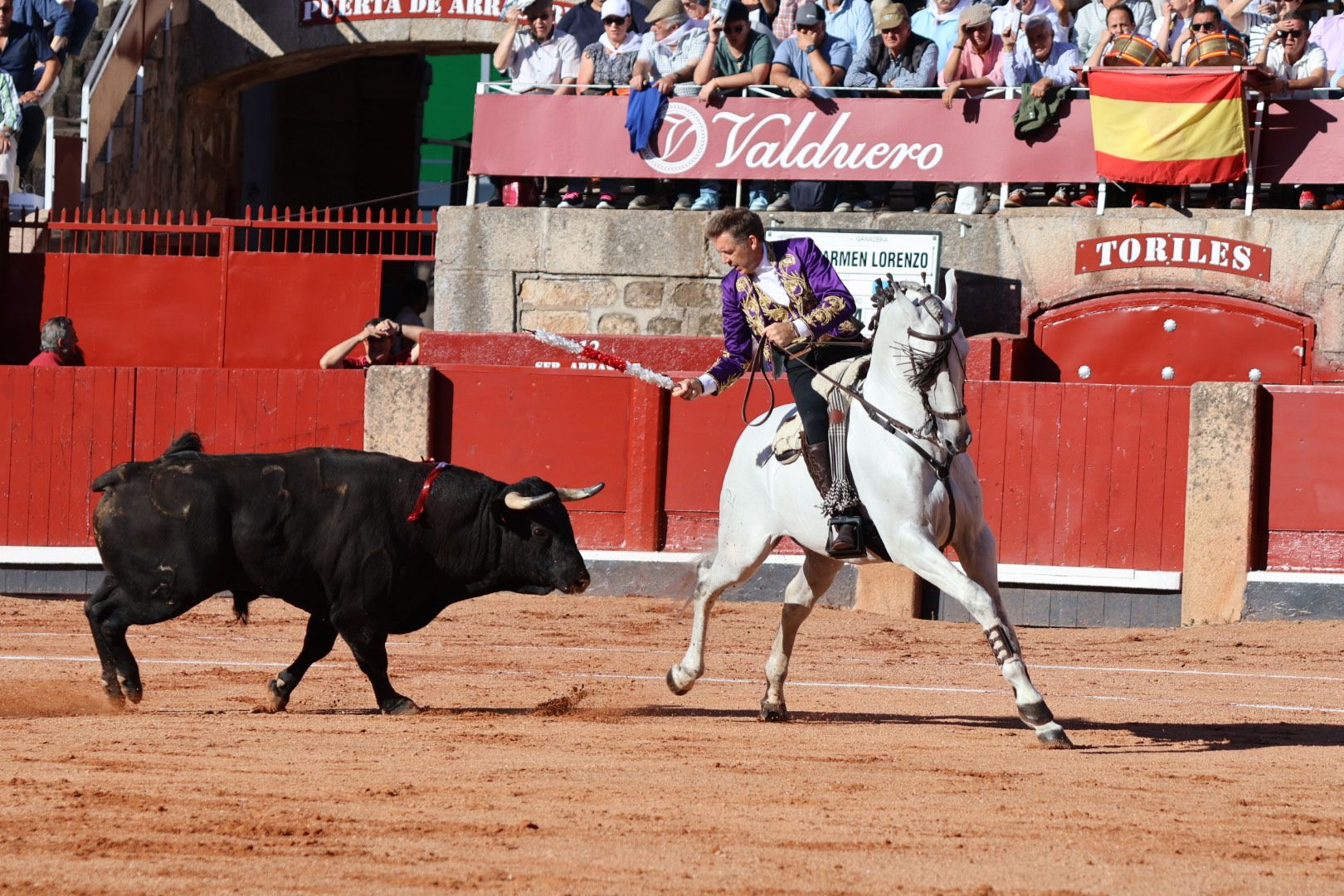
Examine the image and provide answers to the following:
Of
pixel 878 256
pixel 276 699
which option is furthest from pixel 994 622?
pixel 878 256

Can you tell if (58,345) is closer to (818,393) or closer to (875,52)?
(875,52)

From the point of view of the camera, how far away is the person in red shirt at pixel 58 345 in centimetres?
1470

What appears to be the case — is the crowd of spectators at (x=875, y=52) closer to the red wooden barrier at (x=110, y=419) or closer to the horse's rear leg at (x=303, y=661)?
the red wooden barrier at (x=110, y=419)

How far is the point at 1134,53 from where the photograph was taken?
45.3 ft

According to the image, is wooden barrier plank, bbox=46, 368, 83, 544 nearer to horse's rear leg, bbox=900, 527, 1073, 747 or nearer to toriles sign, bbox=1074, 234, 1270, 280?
toriles sign, bbox=1074, 234, 1270, 280

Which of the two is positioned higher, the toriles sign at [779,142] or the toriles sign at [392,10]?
the toriles sign at [392,10]

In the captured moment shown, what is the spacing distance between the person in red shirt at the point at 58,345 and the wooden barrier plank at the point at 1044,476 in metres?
7.42

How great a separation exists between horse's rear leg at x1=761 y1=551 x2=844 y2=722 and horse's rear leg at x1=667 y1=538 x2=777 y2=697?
200 millimetres

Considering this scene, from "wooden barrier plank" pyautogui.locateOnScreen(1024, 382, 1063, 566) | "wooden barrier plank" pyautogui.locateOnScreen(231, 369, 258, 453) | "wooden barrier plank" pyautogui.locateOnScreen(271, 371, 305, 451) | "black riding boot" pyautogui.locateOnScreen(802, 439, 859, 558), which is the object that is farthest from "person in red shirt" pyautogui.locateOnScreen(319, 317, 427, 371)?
"black riding boot" pyautogui.locateOnScreen(802, 439, 859, 558)

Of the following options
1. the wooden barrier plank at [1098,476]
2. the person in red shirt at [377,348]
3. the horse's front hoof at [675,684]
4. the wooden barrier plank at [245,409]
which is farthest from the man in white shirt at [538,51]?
the horse's front hoof at [675,684]

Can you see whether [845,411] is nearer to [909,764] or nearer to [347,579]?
[909,764]

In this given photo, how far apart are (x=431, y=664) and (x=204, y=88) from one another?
11.5 m

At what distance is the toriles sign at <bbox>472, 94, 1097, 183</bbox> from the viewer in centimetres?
1447

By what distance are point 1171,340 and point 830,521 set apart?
7.41m
